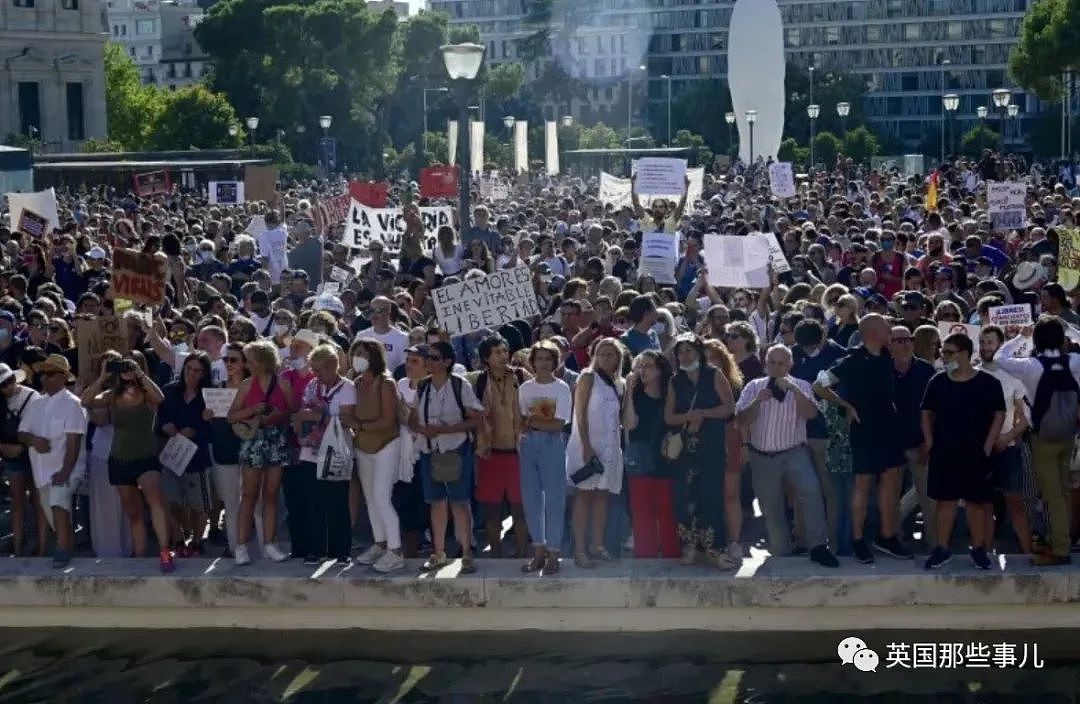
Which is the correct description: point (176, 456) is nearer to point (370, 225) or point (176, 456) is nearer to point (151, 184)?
point (370, 225)

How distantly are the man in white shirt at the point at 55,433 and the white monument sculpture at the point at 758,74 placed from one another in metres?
46.5

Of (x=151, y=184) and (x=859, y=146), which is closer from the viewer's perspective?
(x=151, y=184)

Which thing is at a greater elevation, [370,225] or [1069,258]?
[370,225]

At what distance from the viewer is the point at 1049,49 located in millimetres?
68125

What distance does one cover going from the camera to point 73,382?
490 inches

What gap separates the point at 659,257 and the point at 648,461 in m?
6.85

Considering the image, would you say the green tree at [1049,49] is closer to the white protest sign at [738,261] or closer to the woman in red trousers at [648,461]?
the white protest sign at [738,261]

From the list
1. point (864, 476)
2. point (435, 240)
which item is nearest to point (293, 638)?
point (864, 476)

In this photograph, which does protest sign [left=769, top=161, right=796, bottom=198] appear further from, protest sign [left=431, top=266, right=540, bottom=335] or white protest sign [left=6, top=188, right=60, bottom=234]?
protest sign [left=431, top=266, right=540, bottom=335]

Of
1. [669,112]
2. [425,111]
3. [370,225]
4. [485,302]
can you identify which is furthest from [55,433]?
[669,112]

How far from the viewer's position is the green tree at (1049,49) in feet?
222

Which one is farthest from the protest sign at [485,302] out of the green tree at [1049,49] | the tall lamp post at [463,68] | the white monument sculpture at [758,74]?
the green tree at [1049,49]

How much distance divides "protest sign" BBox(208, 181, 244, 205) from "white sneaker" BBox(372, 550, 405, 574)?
68.7 ft

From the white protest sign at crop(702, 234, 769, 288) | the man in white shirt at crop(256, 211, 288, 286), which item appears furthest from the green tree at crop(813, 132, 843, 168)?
the white protest sign at crop(702, 234, 769, 288)
